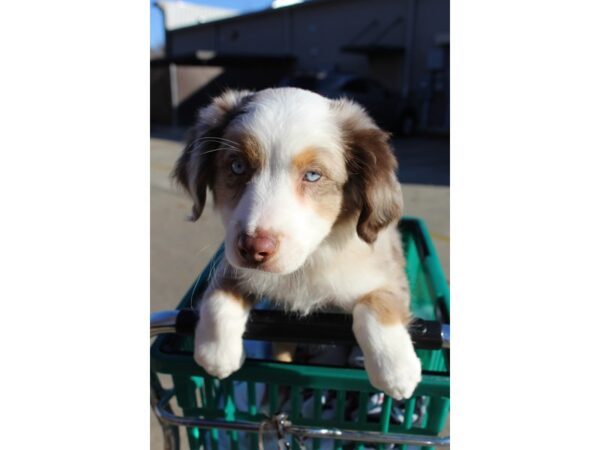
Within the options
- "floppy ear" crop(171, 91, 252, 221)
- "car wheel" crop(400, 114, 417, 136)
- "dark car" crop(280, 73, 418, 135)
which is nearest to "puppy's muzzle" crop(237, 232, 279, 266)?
"floppy ear" crop(171, 91, 252, 221)

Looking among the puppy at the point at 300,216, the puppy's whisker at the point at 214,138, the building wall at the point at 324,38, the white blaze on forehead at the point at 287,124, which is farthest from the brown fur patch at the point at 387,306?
the building wall at the point at 324,38

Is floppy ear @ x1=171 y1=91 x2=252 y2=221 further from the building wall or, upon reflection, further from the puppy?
the building wall

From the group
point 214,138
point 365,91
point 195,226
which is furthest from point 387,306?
point 365,91

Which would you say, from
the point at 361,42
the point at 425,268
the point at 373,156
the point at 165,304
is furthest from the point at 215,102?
the point at 361,42

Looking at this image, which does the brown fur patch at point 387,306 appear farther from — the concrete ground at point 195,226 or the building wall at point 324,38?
the building wall at point 324,38
